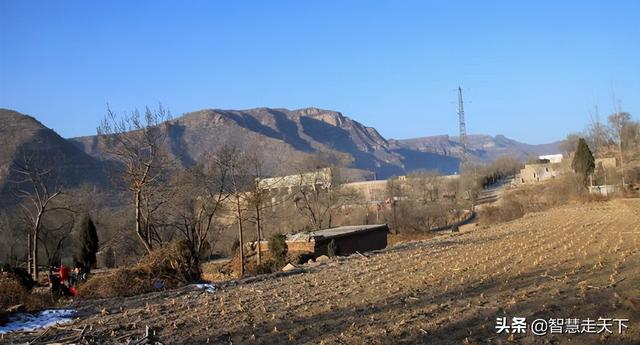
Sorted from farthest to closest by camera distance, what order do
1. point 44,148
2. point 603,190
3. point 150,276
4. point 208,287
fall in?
1. point 44,148
2. point 603,190
3. point 150,276
4. point 208,287

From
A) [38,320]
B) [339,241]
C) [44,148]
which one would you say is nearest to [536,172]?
[44,148]

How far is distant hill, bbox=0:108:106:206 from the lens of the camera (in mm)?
69438

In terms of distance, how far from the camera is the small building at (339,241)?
97.1ft

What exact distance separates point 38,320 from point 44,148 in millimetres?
71932

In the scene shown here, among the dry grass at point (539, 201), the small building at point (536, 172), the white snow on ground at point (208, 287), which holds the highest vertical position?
the small building at point (536, 172)

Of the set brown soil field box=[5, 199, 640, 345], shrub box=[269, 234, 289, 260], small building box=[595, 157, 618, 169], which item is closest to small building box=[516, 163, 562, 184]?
small building box=[595, 157, 618, 169]

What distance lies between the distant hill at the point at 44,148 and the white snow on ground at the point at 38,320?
5778 centimetres

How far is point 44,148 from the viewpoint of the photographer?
7631cm

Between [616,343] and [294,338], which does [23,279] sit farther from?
[616,343]

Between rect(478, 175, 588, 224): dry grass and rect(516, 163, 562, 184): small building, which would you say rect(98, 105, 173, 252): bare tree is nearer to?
rect(478, 175, 588, 224): dry grass

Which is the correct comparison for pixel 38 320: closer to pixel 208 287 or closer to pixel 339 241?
pixel 208 287

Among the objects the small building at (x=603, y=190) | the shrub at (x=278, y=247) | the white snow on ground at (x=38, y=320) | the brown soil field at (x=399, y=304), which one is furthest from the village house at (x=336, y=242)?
the small building at (x=603, y=190)

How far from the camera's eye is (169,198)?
2567 centimetres

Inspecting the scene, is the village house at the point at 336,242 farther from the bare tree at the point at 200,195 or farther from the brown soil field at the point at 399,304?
the brown soil field at the point at 399,304
